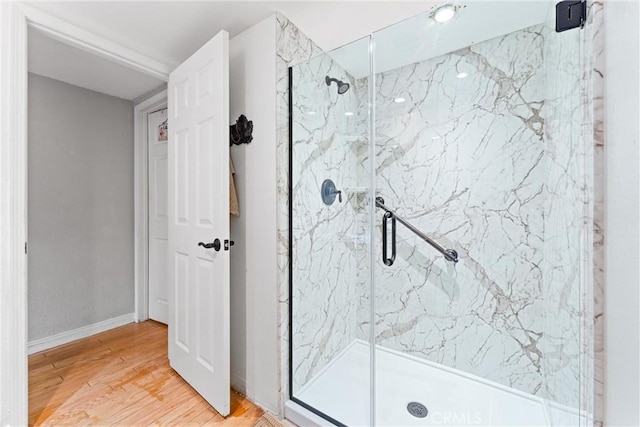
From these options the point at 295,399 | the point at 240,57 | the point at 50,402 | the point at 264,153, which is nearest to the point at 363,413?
the point at 295,399

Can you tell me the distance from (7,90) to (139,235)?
168 centimetres

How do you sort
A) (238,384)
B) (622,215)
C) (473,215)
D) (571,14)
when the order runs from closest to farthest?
(622,215), (571,14), (238,384), (473,215)

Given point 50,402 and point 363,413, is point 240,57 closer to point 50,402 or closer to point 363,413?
point 363,413

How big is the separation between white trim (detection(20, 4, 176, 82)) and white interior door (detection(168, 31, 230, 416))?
15 cm

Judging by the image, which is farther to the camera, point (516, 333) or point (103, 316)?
point (103, 316)

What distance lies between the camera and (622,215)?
67 cm

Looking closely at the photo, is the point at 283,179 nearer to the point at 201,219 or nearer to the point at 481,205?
the point at 201,219

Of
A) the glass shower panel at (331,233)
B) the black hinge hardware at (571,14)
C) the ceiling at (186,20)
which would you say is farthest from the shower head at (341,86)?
the black hinge hardware at (571,14)

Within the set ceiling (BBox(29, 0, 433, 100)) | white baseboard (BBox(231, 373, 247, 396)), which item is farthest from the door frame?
white baseboard (BBox(231, 373, 247, 396))

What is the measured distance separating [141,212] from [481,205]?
302cm

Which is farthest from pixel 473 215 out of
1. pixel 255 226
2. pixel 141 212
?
pixel 141 212

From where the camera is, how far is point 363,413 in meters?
1.50

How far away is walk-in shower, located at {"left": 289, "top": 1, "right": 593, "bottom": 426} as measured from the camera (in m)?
1.54

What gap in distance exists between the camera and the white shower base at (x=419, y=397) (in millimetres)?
1487
